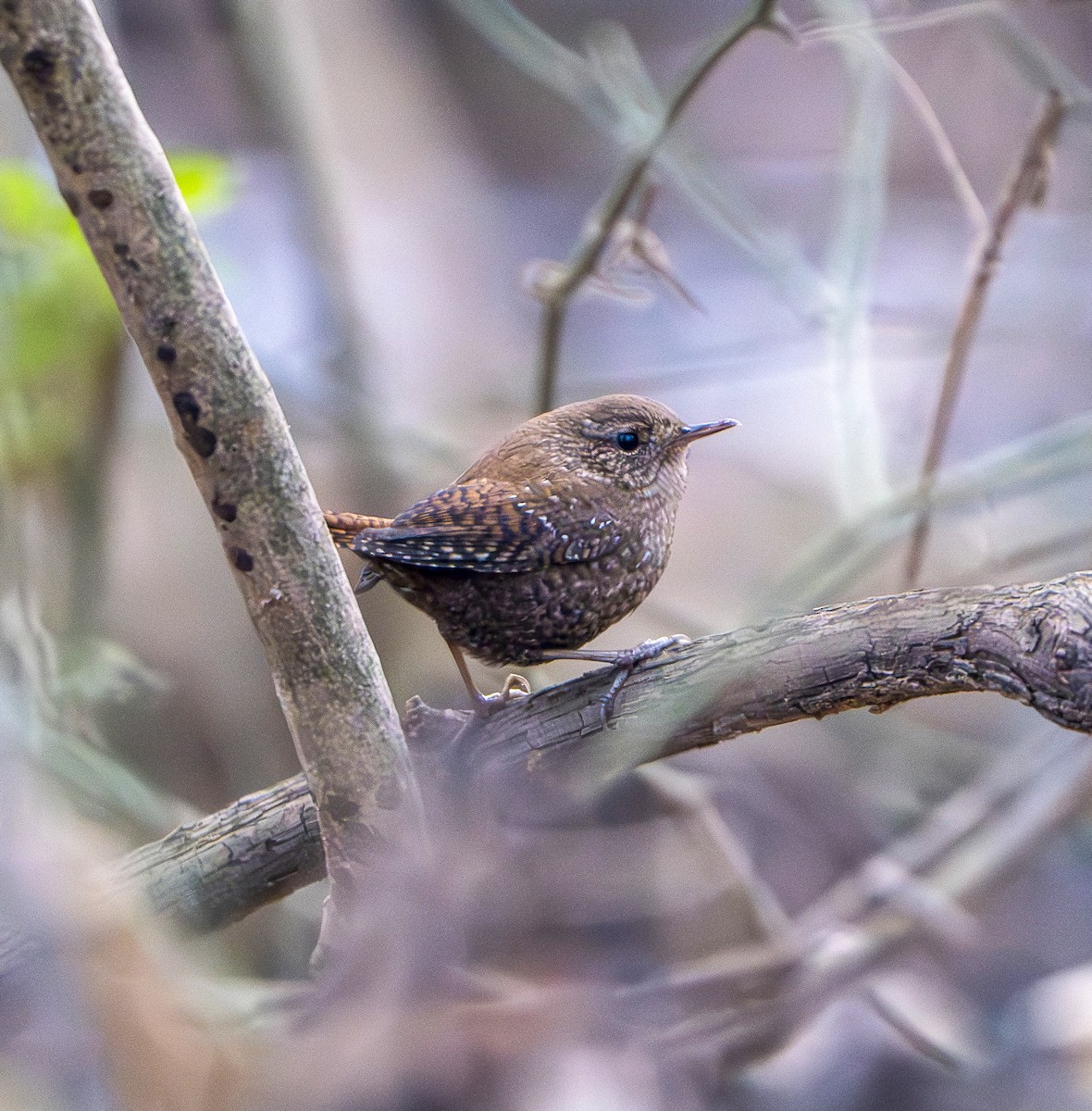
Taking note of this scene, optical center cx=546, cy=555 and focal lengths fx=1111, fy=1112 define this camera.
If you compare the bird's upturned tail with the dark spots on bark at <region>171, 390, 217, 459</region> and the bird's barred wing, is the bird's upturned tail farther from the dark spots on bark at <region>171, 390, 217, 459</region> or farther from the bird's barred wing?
the dark spots on bark at <region>171, 390, 217, 459</region>

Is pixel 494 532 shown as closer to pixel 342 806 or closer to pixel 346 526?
pixel 346 526

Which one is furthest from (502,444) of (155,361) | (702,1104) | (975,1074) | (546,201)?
(546,201)

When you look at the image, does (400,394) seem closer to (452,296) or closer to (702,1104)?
(452,296)

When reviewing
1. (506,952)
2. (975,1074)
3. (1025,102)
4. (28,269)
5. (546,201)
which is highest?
(546,201)

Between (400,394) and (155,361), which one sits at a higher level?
(400,394)

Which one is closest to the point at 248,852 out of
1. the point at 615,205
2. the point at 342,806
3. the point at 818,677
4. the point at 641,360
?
the point at 342,806

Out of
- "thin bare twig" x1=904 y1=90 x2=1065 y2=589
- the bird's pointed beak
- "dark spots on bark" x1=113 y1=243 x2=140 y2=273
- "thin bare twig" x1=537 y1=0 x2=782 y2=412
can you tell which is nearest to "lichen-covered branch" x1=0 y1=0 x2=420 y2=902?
"dark spots on bark" x1=113 y1=243 x2=140 y2=273
